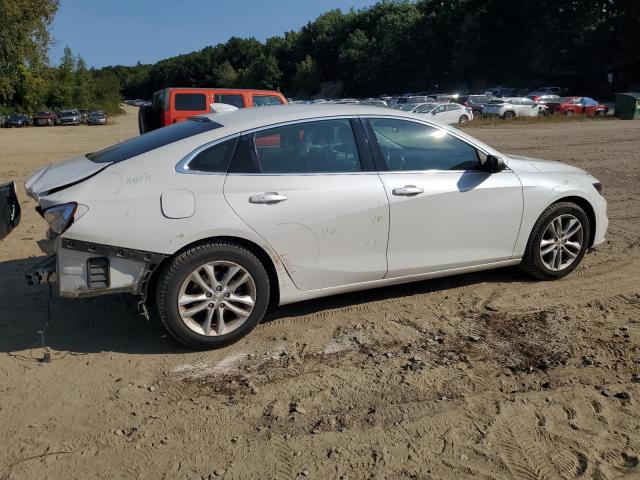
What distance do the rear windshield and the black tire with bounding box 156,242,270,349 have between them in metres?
0.83

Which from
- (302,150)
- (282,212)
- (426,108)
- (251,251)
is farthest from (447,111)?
(251,251)

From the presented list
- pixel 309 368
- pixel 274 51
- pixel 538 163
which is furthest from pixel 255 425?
pixel 274 51

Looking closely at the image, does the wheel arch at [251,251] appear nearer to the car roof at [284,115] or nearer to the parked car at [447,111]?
the car roof at [284,115]

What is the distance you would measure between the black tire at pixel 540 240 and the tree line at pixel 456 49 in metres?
64.4

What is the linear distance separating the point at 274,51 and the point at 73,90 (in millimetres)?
69276

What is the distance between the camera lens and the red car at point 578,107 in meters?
35.4

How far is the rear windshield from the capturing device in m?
3.95

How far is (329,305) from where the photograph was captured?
15.3 ft

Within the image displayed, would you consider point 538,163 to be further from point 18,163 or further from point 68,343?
point 18,163

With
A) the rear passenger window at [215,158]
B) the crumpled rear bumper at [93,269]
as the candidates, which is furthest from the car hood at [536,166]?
the crumpled rear bumper at [93,269]

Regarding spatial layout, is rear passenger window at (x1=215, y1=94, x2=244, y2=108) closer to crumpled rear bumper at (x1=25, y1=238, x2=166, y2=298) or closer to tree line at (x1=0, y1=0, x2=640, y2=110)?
crumpled rear bumper at (x1=25, y1=238, x2=166, y2=298)

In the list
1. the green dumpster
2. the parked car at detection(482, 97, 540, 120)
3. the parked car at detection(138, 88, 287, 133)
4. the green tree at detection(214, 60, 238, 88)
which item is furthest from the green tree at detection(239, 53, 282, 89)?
the parked car at detection(138, 88, 287, 133)

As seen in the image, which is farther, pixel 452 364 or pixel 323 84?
pixel 323 84

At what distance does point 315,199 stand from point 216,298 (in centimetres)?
96
